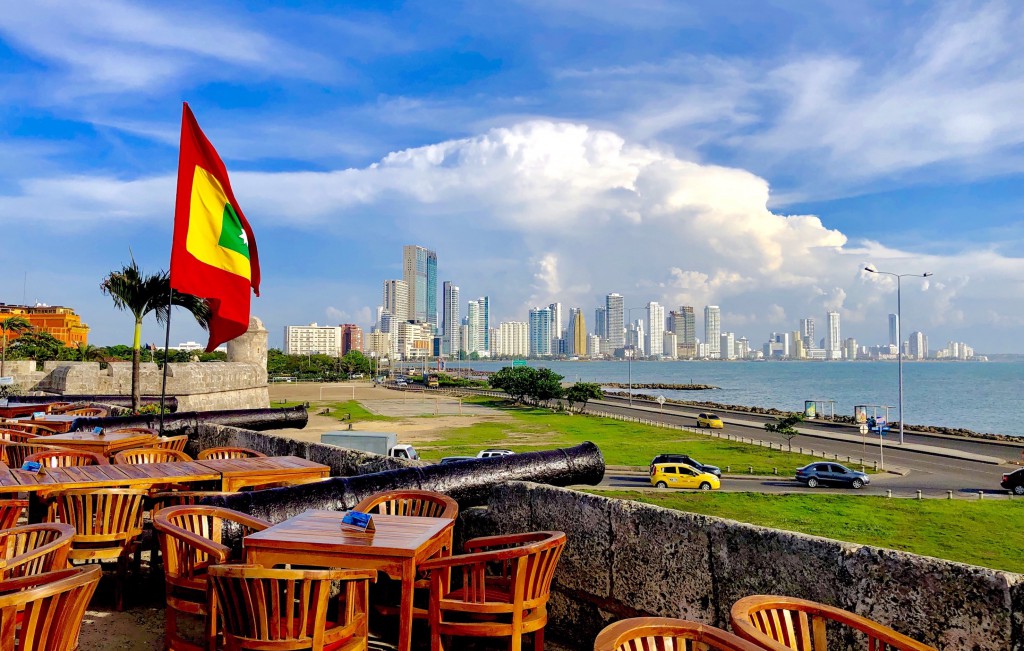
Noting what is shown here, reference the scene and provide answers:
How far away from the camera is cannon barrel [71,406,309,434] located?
9398mm

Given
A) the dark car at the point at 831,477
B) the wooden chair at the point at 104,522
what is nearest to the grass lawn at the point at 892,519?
the dark car at the point at 831,477

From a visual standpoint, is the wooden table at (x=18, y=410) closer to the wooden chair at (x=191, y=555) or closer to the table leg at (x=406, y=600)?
the wooden chair at (x=191, y=555)

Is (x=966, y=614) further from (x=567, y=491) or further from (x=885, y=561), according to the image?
(x=567, y=491)

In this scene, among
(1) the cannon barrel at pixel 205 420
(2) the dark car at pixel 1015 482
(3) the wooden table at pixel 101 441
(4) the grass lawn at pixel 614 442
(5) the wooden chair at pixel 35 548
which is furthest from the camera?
(4) the grass lawn at pixel 614 442

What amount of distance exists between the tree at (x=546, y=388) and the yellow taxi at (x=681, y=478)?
3799cm

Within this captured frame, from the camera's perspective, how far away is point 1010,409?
9200cm

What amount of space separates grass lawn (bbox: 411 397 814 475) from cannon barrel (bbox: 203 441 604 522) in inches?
930

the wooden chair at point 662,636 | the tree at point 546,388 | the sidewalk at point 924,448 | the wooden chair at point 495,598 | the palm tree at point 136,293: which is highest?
the palm tree at point 136,293

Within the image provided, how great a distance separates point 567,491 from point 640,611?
795 millimetres

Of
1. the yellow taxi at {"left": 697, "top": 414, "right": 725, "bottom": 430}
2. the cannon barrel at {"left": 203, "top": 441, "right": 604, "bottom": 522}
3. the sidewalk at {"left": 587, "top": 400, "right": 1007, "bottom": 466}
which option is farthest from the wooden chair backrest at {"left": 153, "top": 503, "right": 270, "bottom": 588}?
the yellow taxi at {"left": 697, "top": 414, "right": 725, "bottom": 430}

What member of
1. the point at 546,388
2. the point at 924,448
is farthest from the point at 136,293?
the point at 546,388

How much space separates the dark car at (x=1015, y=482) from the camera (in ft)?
77.8

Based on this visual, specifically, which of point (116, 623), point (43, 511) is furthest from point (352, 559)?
point (43, 511)

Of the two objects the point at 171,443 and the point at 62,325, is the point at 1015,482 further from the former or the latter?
the point at 62,325
